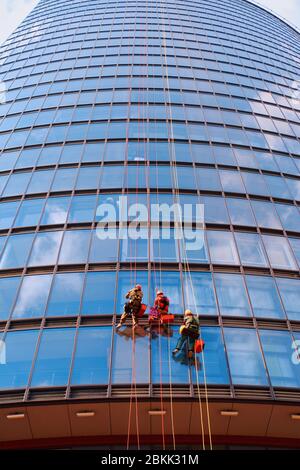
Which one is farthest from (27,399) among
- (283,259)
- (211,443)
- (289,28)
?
(289,28)

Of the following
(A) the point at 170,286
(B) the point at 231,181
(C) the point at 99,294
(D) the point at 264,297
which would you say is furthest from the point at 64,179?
(D) the point at 264,297

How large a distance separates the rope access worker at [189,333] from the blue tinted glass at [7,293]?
6.36m

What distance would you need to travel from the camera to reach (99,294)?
16109 mm

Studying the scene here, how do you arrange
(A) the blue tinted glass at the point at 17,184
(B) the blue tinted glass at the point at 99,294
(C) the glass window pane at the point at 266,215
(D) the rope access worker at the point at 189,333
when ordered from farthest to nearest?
(A) the blue tinted glass at the point at 17,184
(C) the glass window pane at the point at 266,215
(B) the blue tinted glass at the point at 99,294
(D) the rope access worker at the point at 189,333

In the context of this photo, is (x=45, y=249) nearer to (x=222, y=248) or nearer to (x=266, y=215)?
(x=222, y=248)

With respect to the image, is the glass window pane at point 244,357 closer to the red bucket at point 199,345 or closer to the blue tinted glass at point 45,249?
the red bucket at point 199,345

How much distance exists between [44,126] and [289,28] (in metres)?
46.7

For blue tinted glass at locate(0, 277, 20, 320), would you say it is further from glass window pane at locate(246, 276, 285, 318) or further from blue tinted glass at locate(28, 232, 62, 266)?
glass window pane at locate(246, 276, 285, 318)

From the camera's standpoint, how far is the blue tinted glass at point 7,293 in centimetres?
1583

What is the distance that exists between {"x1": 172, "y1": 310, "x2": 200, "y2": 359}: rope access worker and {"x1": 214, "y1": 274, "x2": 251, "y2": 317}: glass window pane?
2.09m

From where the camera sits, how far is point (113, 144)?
23.9m

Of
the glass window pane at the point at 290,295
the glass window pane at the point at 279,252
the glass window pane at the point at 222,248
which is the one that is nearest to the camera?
the glass window pane at the point at 290,295

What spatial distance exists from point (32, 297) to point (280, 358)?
30.0ft

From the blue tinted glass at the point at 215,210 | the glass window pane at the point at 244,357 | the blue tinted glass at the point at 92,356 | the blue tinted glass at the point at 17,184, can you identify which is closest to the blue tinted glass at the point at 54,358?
the blue tinted glass at the point at 92,356
